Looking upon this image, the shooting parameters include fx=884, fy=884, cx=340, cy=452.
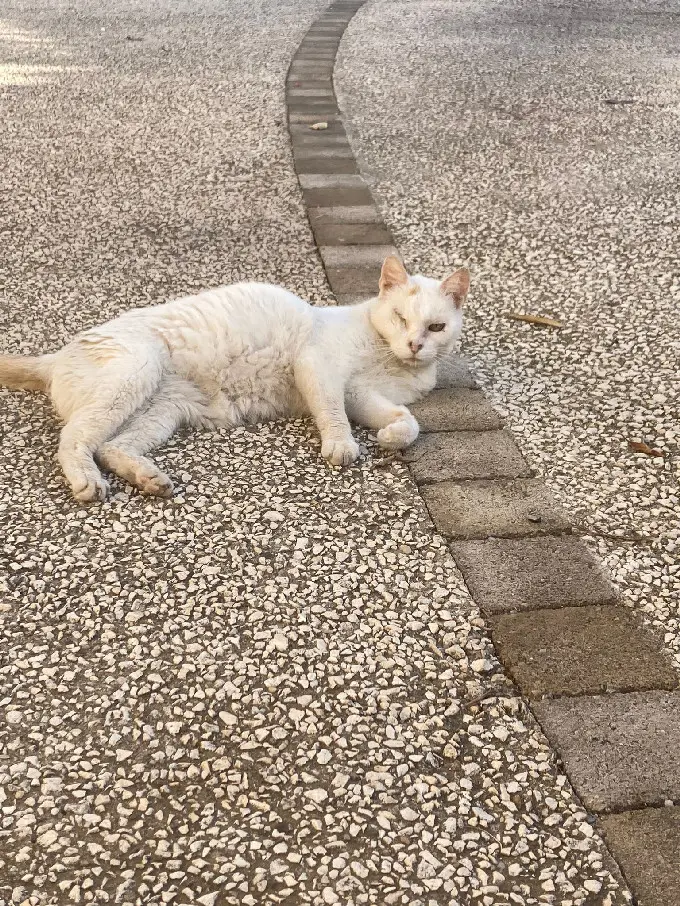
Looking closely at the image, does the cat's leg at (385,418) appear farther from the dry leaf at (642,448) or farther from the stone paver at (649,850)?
the stone paver at (649,850)

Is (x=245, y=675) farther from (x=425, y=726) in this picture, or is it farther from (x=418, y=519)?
(x=418, y=519)

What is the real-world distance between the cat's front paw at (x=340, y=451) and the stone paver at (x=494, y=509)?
0.84 ft

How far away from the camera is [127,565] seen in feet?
7.80

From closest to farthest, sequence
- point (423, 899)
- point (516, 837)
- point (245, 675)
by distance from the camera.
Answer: point (423, 899)
point (516, 837)
point (245, 675)

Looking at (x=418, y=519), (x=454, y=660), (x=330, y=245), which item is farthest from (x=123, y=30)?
(x=454, y=660)

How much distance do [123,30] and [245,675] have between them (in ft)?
28.0

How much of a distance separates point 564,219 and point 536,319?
125 centimetres

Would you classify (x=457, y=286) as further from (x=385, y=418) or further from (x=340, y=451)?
(x=340, y=451)

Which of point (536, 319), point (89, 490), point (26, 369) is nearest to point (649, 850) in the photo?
point (89, 490)

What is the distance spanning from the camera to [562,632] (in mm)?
2186

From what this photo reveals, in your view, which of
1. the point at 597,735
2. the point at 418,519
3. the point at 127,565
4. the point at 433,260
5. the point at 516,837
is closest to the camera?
the point at 516,837

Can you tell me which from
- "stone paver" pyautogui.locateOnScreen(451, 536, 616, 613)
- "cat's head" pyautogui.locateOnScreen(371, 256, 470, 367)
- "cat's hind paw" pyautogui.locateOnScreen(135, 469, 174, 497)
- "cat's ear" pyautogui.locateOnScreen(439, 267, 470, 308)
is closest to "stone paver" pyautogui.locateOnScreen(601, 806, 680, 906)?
"stone paver" pyautogui.locateOnScreen(451, 536, 616, 613)

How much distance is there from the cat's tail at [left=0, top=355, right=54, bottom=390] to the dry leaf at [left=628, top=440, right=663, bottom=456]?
1.98 metres

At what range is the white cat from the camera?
2.82 metres
